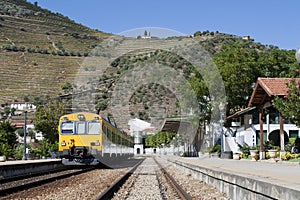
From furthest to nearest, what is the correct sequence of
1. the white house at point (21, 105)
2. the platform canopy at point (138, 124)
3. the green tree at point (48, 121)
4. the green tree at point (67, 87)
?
the green tree at point (67, 87) < the white house at point (21, 105) < the platform canopy at point (138, 124) < the green tree at point (48, 121)

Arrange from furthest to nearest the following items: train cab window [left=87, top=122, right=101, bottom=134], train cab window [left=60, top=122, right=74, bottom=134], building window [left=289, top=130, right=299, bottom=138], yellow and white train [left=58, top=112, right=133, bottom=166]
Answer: building window [left=289, top=130, right=299, bottom=138]
train cab window [left=60, top=122, right=74, bottom=134]
train cab window [left=87, top=122, right=101, bottom=134]
yellow and white train [left=58, top=112, right=133, bottom=166]

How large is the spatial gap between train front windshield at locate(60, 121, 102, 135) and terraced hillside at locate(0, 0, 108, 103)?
78262 millimetres

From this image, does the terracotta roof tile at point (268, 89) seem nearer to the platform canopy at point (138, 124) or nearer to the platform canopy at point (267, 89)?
the platform canopy at point (267, 89)

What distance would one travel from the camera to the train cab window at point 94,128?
24609 millimetres

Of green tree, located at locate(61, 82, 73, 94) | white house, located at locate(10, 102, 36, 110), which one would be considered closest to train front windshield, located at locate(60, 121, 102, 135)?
white house, located at locate(10, 102, 36, 110)

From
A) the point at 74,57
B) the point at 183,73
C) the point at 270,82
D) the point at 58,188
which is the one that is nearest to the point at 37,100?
the point at 74,57

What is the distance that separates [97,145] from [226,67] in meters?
17.3

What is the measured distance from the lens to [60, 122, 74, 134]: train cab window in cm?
2512

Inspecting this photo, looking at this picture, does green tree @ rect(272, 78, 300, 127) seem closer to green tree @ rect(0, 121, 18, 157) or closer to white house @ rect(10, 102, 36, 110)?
green tree @ rect(0, 121, 18, 157)

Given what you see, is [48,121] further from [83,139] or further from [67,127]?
[83,139]

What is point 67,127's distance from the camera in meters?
25.2

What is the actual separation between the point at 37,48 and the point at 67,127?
11326 cm

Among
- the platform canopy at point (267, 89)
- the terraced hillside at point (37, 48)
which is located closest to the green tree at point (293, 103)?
the platform canopy at point (267, 89)

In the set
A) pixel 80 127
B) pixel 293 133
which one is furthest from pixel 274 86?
pixel 80 127
